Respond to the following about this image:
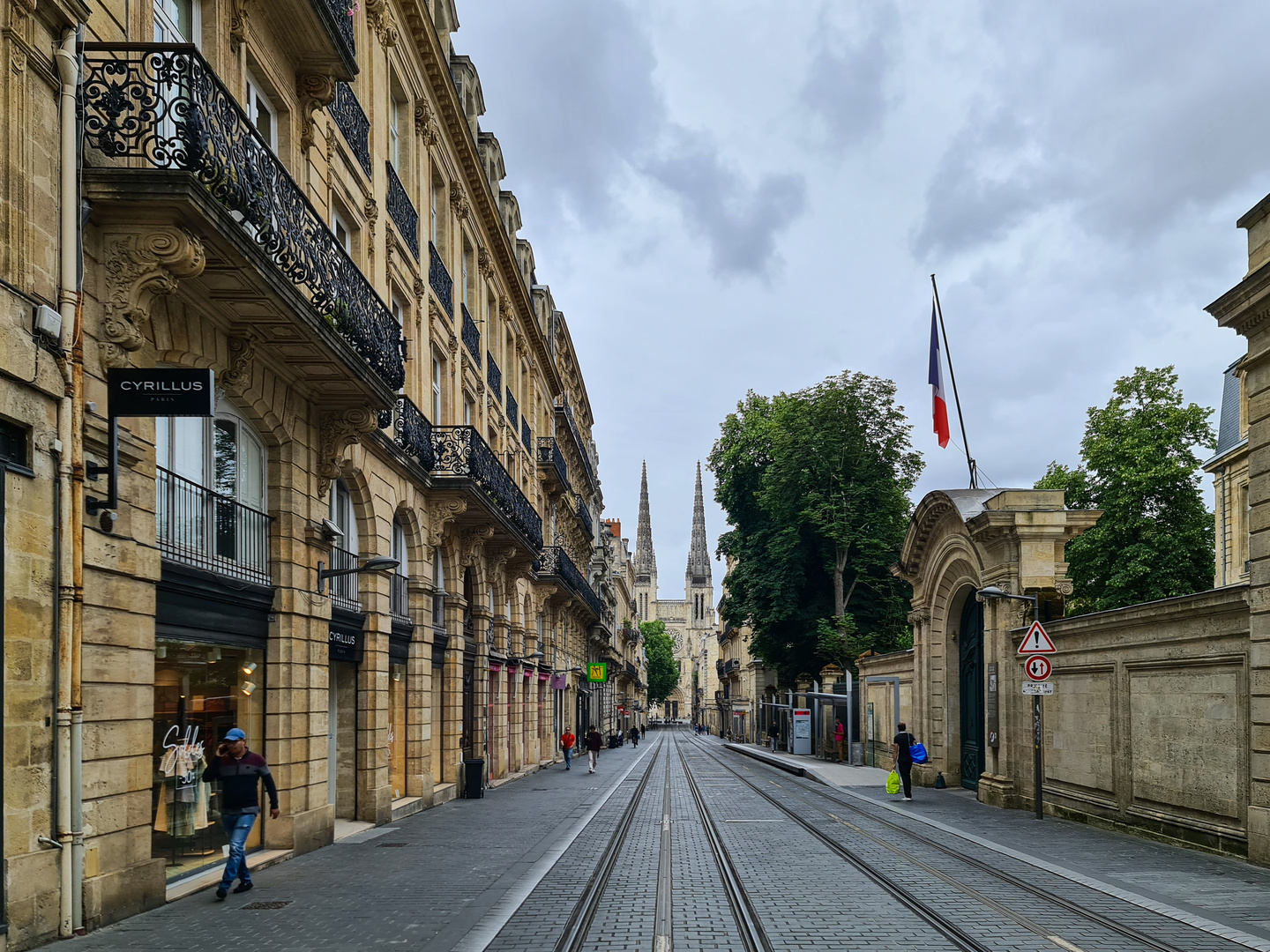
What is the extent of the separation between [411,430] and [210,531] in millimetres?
8383

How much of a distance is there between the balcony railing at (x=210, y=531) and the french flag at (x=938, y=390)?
2076 centimetres

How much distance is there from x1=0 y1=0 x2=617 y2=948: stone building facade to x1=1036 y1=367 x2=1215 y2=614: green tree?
27.5 m

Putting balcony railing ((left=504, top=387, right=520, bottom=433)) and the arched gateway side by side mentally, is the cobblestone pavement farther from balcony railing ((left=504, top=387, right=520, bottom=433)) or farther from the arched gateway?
balcony railing ((left=504, top=387, right=520, bottom=433))

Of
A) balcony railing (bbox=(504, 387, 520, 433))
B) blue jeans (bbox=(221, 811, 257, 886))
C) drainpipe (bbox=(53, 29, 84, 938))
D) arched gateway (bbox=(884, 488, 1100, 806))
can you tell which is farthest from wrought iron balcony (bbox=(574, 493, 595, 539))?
drainpipe (bbox=(53, 29, 84, 938))

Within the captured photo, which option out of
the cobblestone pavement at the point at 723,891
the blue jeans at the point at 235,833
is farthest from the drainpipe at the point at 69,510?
the blue jeans at the point at 235,833

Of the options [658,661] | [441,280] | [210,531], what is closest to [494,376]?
[441,280]

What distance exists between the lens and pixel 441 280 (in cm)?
2589

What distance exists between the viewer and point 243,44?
13.7 m

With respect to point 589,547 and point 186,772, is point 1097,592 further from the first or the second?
point 186,772

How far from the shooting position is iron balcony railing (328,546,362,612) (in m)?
17.8

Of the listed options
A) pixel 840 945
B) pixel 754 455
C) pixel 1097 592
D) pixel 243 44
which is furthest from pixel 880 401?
pixel 840 945

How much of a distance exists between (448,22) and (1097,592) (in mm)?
32229

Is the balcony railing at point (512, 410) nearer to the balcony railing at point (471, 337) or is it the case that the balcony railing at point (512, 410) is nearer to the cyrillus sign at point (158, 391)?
the balcony railing at point (471, 337)

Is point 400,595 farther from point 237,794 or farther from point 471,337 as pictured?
point 237,794
